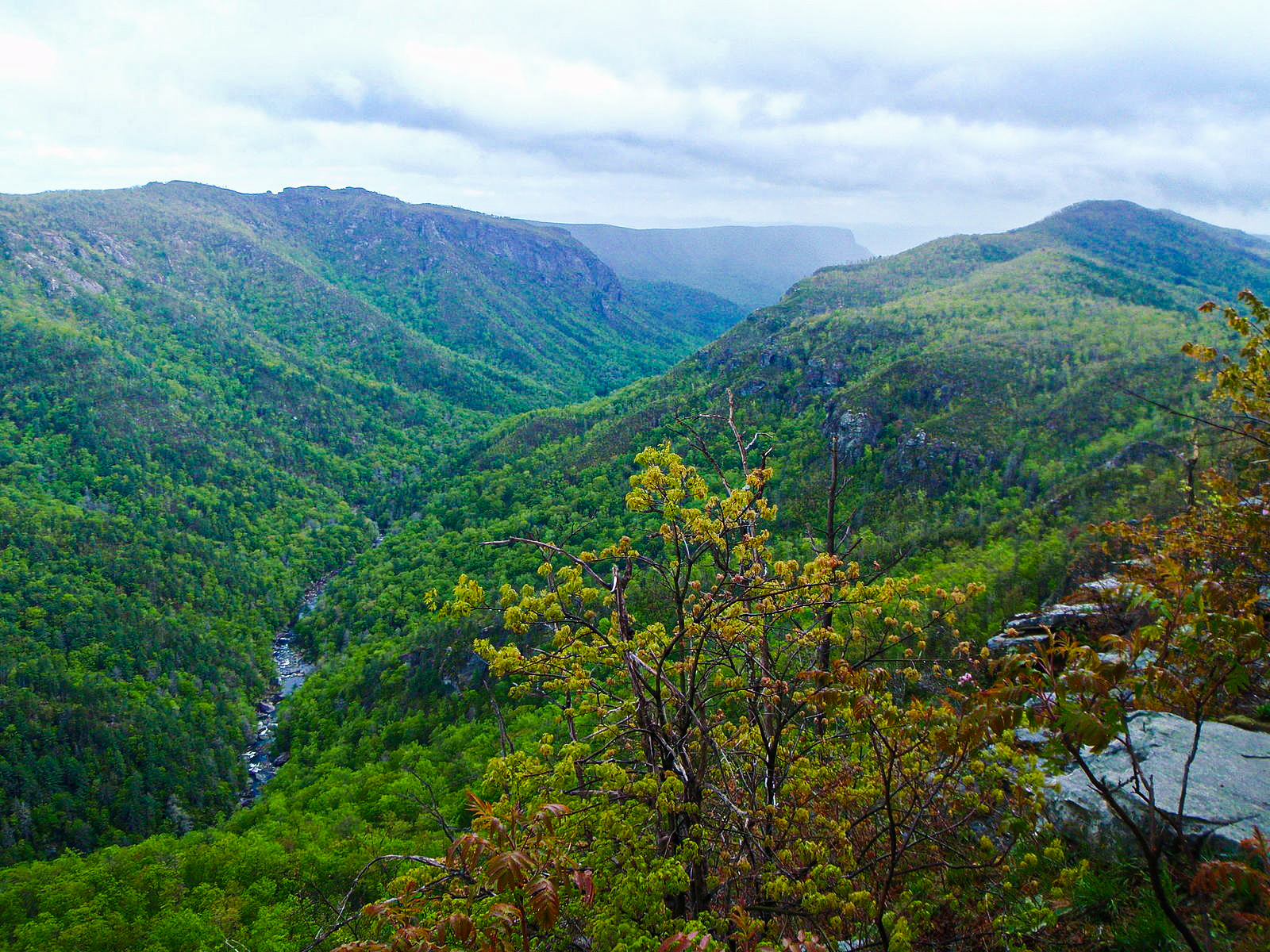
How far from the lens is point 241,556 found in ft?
374

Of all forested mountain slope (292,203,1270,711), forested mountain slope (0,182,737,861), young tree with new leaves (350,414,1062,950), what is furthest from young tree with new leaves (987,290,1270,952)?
forested mountain slope (0,182,737,861)

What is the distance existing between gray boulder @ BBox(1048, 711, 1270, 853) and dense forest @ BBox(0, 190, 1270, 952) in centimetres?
50

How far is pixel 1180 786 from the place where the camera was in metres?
6.18

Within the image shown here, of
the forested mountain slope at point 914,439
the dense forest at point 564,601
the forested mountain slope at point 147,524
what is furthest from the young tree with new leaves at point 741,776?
Result: the forested mountain slope at point 147,524

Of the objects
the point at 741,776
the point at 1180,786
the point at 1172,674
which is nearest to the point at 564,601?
the point at 741,776

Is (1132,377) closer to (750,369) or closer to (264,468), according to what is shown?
(750,369)

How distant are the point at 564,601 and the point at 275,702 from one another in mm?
94123

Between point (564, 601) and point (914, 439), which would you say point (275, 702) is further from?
point (564, 601)

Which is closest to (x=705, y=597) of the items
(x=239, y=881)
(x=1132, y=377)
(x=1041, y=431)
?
(x=239, y=881)

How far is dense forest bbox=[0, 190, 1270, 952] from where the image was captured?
582 cm

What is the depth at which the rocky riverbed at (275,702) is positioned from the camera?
70875 mm

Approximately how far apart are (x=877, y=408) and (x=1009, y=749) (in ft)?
302

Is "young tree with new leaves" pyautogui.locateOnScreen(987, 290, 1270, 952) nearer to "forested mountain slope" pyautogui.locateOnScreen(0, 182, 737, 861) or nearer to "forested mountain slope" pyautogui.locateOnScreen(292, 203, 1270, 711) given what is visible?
"forested mountain slope" pyautogui.locateOnScreen(292, 203, 1270, 711)

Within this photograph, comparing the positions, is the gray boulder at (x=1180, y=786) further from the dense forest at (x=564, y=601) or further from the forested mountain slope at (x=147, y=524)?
the forested mountain slope at (x=147, y=524)
